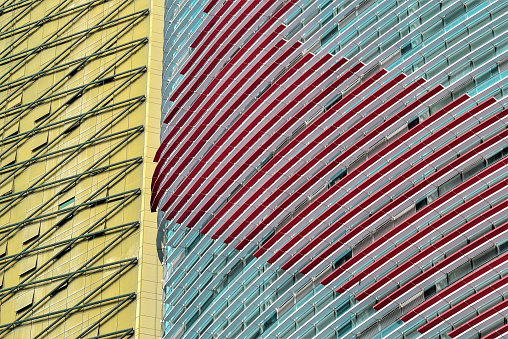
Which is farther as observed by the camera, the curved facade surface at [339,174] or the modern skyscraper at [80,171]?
the modern skyscraper at [80,171]

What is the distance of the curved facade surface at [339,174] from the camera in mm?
52469

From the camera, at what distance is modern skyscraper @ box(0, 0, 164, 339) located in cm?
7050

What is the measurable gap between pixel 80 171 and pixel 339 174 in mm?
24629

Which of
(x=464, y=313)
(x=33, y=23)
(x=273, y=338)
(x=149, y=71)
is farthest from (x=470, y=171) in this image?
(x=33, y=23)

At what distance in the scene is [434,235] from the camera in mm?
52844

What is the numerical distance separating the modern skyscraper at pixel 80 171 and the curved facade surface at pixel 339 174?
4.17 m

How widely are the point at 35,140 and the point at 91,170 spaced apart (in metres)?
8.11

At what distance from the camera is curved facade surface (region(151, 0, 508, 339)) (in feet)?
172

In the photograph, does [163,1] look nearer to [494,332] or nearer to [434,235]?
[434,235]

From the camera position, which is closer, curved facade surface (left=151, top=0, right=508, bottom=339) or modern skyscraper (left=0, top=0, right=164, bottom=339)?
curved facade surface (left=151, top=0, right=508, bottom=339)

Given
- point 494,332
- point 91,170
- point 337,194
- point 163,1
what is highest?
point 163,1

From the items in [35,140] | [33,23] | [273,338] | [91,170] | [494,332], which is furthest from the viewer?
[33,23]

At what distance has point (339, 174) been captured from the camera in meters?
58.0

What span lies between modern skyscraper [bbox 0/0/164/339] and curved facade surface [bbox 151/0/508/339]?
4.17m
